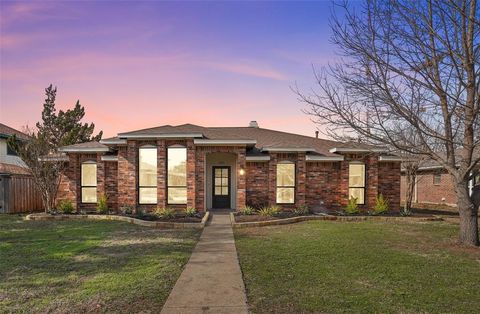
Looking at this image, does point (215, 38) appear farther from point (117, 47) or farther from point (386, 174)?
point (386, 174)

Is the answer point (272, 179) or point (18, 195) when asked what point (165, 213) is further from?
point (18, 195)

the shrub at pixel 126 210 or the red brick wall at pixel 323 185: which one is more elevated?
the red brick wall at pixel 323 185

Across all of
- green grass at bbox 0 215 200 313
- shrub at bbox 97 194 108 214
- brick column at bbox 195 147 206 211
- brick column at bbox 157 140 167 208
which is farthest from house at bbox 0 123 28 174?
brick column at bbox 195 147 206 211

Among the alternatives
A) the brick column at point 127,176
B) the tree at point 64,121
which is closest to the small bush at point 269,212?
the brick column at point 127,176

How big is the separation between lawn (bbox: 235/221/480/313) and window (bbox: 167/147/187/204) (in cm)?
478

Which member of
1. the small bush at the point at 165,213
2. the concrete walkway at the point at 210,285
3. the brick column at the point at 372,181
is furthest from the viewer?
the brick column at the point at 372,181

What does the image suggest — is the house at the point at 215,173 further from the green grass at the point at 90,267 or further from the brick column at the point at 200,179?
the green grass at the point at 90,267

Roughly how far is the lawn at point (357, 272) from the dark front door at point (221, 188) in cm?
585

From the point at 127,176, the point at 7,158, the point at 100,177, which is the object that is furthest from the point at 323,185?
the point at 7,158

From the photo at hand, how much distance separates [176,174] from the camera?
13.3 metres

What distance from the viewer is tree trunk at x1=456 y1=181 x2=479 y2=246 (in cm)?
777

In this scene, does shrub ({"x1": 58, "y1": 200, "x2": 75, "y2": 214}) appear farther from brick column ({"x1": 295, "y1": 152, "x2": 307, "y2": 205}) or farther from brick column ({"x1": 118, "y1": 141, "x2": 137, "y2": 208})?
brick column ({"x1": 295, "y1": 152, "x2": 307, "y2": 205})

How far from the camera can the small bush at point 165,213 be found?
12.0 metres

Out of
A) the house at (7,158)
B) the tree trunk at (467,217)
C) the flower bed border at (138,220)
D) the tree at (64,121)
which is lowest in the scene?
the flower bed border at (138,220)
